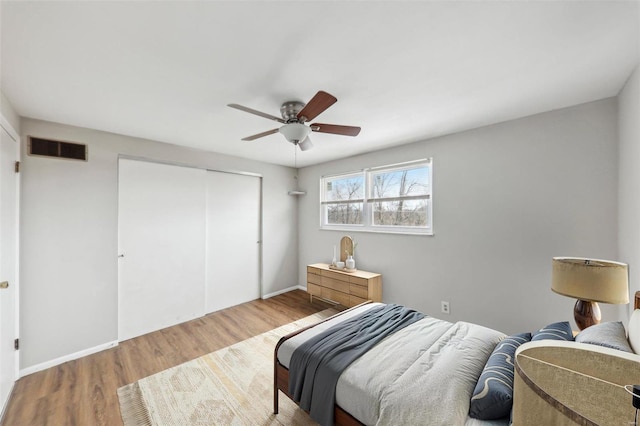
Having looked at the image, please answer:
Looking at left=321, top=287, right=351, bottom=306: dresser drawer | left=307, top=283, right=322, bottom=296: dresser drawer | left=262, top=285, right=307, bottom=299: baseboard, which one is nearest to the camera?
left=321, top=287, right=351, bottom=306: dresser drawer

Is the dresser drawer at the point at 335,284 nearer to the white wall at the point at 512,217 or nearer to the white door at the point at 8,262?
the white wall at the point at 512,217

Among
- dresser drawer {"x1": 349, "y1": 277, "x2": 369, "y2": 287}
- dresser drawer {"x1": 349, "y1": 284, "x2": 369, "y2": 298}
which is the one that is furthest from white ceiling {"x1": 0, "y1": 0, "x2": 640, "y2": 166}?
dresser drawer {"x1": 349, "y1": 284, "x2": 369, "y2": 298}

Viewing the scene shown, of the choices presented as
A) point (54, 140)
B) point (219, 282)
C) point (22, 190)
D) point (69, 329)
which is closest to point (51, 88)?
point (54, 140)

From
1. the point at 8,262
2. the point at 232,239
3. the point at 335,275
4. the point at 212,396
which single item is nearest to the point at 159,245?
the point at 232,239

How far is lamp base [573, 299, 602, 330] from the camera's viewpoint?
69.9 inches

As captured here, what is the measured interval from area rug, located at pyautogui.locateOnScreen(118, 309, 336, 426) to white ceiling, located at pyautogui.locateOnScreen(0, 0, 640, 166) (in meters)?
2.50

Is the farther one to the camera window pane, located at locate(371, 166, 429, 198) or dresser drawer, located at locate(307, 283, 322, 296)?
dresser drawer, located at locate(307, 283, 322, 296)

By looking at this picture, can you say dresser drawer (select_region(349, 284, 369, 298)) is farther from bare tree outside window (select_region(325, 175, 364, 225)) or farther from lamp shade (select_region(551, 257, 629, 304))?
lamp shade (select_region(551, 257, 629, 304))

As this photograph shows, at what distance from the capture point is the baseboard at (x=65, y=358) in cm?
244

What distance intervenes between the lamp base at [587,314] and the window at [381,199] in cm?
158

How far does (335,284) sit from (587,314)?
272 cm

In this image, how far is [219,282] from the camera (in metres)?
→ 4.03

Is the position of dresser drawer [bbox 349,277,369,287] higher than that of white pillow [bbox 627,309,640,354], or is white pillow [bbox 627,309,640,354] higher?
white pillow [bbox 627,309,640,354]

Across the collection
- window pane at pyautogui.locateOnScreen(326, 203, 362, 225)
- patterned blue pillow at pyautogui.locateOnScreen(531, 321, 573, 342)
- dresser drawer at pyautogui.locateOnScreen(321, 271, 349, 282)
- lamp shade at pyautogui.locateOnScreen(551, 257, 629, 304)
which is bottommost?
dresser drawer at pyautogui.locateOnScreen(321, 271, 349, 282)
